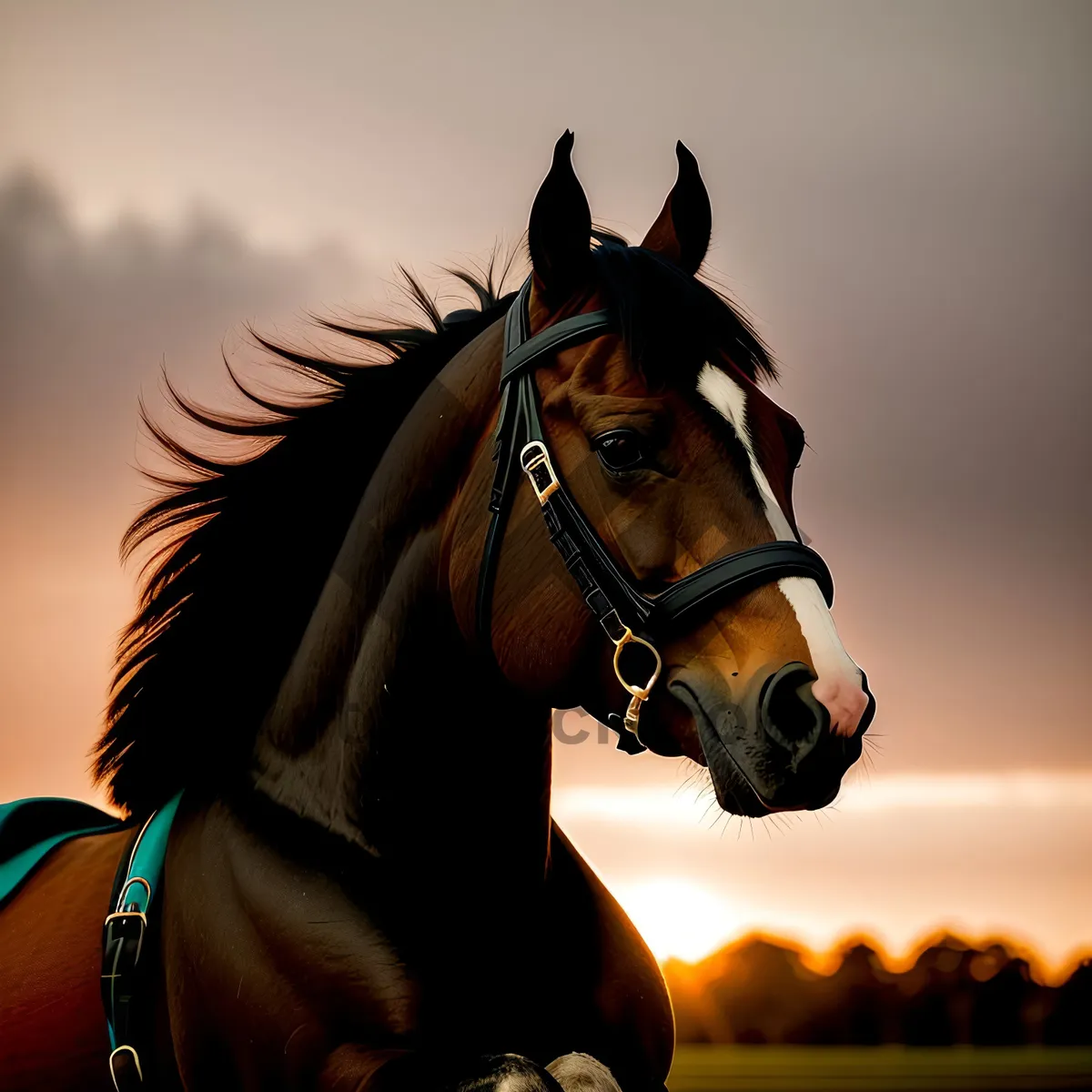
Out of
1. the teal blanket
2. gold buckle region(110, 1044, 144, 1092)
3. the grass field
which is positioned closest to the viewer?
gold buckle region(110, 1044, 144, 1092)

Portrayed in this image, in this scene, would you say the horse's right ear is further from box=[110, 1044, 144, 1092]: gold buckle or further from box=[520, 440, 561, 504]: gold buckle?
box=[110, 1044, 144, 1092]: gold buckle

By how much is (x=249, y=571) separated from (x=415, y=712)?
28.3 inches

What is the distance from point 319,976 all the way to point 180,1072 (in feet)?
1.57

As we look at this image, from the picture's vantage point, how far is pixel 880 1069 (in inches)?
547

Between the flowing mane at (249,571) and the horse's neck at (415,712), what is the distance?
19cm

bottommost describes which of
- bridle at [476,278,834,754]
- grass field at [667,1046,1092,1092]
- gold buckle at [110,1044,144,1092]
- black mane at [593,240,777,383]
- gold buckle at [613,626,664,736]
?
grass field at [667,1046,1092,1092]

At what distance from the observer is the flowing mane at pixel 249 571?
270 cm

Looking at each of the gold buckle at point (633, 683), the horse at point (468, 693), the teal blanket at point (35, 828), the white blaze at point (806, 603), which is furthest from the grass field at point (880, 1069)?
the white blaze at point (806, 603)

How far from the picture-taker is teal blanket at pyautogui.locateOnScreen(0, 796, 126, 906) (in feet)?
9.78

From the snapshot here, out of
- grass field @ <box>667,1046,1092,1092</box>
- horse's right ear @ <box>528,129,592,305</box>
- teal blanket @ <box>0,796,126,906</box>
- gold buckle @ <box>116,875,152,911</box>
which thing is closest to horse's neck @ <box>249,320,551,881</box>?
horse's right ear @ <box>528,129,592,305</box>

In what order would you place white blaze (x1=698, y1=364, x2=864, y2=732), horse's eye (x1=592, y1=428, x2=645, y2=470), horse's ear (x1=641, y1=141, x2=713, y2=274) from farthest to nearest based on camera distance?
horse's ear (x1=641, y1=141, x2=713, y2=274)
horse's eye (x1=592, y1=428, x2=645, y2=470)
white blaze (x1=698, y1=364, x2=864, y2=732)

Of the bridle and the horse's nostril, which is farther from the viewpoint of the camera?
the bridle

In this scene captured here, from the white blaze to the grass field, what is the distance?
1056 centimetres

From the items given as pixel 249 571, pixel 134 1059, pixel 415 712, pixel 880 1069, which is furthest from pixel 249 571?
pixel 880 1069
